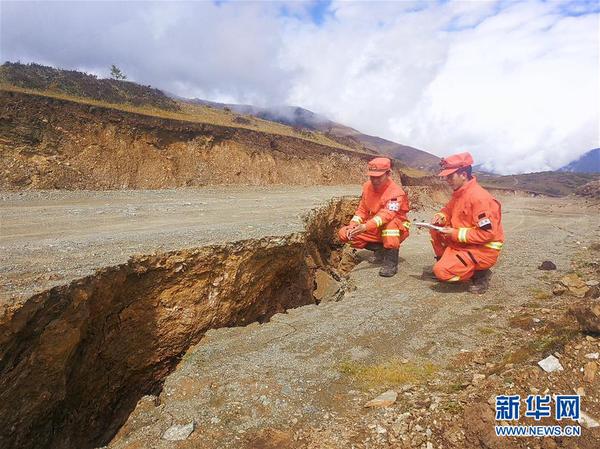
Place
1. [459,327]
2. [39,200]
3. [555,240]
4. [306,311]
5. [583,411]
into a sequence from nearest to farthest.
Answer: [583,411] < [459,327] < [306,311] < [39,200] < [555,240]

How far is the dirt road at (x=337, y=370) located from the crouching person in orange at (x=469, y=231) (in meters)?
0.29

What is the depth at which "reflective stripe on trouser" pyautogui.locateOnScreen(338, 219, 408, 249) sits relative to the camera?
5988 mm

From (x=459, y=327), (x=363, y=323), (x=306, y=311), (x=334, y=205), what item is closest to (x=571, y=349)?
(x=459, y=327)

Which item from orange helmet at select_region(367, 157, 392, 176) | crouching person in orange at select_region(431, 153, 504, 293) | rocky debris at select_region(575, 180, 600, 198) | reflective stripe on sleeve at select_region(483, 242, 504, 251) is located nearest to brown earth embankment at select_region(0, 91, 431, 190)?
orange helmet at select_region(367, 157, 392, 176)

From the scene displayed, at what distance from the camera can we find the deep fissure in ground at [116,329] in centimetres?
300

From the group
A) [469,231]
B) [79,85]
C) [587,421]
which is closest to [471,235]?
[469,231]

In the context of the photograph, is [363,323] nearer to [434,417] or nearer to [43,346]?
[434,417]

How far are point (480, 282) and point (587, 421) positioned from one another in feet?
9.63

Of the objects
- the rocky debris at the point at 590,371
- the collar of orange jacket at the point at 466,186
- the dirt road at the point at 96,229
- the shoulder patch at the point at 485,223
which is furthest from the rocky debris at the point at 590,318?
the dirt road at the point at 96,229

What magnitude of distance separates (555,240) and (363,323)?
7958 millimetres

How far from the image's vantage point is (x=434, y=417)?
2.58 meters

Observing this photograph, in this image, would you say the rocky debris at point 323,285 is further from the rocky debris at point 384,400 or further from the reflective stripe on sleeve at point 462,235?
the rocky debris at point 384,400

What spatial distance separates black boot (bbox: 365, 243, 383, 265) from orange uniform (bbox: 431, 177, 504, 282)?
4.96 feet

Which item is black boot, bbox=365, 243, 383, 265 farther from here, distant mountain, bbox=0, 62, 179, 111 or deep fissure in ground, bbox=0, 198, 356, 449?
distant mountain, bbox=0, 62, 179, 111
